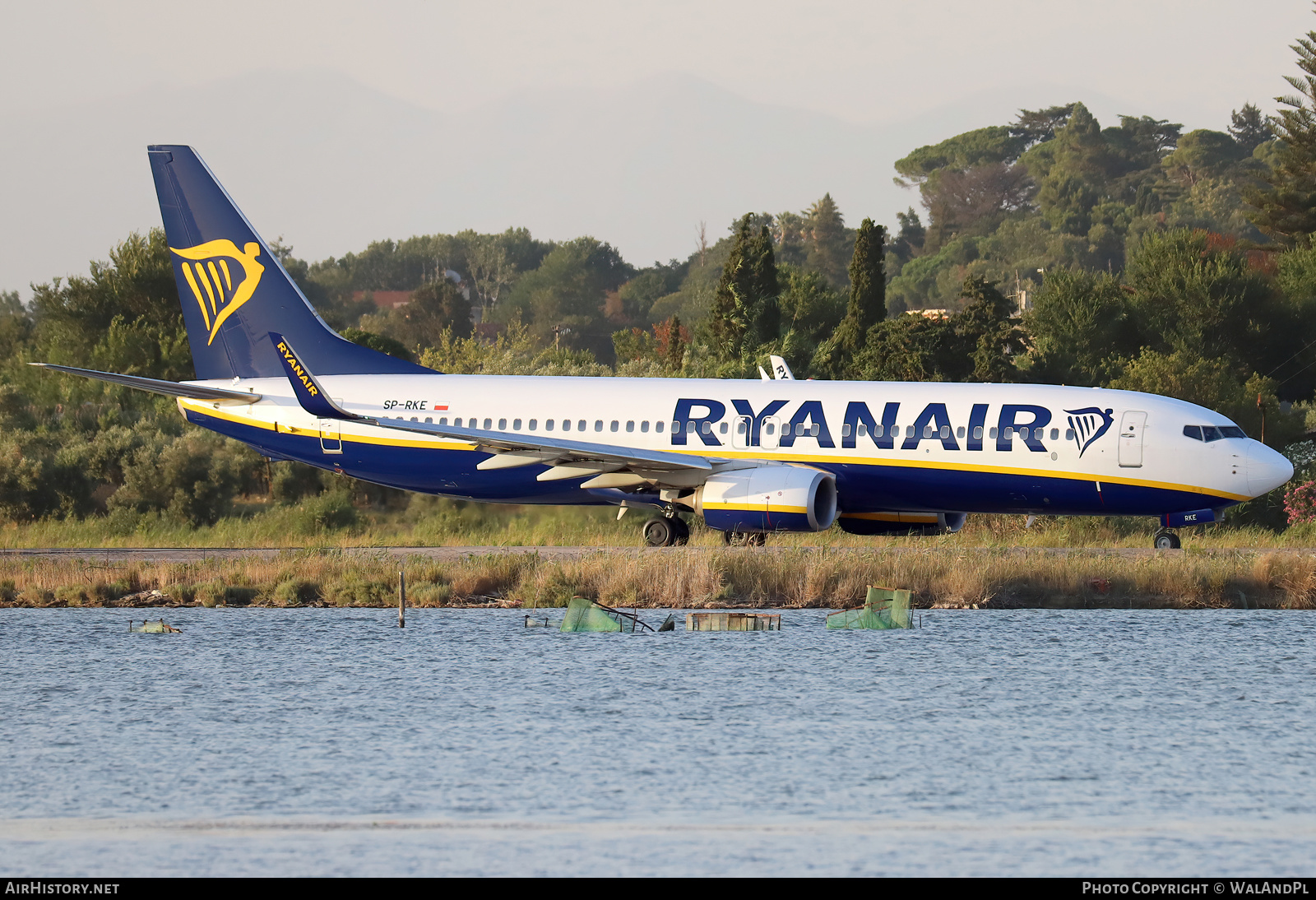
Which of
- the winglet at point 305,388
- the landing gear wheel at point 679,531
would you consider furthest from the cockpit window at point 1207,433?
the winglet at point 305,388

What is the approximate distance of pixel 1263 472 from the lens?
32156 mm

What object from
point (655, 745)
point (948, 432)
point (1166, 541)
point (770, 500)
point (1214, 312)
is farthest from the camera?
point (1214, 312)

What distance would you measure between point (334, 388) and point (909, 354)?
17.8m

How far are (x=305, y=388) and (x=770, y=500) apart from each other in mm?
9583

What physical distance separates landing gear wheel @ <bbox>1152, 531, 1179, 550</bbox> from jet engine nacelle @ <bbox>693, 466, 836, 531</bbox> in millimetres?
6631

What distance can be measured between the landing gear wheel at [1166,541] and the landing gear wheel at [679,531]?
30.9 ft

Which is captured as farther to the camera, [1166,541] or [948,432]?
[1166,541]

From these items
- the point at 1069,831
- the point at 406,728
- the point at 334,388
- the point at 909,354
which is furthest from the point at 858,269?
the point at 1069,831

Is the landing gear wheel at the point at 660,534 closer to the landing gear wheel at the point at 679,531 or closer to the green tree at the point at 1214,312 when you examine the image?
the landing gear wheel at the point at 679,531

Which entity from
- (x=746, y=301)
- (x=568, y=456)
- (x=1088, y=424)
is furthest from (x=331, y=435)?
(x=746, y=301)

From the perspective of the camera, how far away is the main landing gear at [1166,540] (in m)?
33.8

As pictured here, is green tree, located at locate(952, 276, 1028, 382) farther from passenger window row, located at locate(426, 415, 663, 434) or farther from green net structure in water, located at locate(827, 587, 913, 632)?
green net structure in water, located at locate(827, 587, 913, 632)

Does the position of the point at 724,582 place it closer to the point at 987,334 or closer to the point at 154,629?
the point at 154,629

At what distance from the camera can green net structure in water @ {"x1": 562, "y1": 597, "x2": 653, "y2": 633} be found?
2898 centimetres
